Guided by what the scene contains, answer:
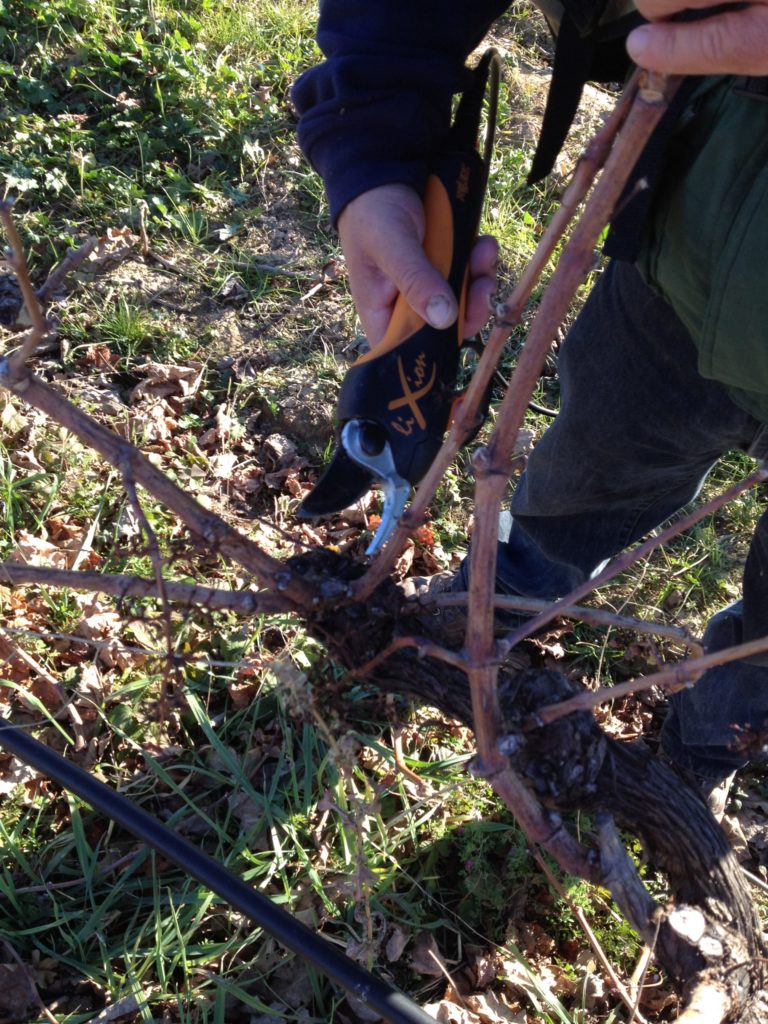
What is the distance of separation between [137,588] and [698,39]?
44.1 inches

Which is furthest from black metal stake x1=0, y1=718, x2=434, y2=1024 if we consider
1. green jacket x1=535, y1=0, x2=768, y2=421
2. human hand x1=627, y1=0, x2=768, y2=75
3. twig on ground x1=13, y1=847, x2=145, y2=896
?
human hand x1=627, y1=0, x2=768, y2=75

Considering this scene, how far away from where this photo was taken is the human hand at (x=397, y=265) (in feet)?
4.96

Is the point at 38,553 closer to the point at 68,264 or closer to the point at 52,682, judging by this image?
the point at 52,682

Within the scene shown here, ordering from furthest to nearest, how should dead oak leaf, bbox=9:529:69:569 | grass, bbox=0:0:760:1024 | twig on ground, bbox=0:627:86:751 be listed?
dead oak leaf, bbox=9:529:69:569, twig on ground, bbox=0:627:86:751, grass, bbox=0:0:760:1024

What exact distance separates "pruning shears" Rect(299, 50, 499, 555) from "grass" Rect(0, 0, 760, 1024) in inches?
14.6

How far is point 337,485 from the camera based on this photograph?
5.10 ft

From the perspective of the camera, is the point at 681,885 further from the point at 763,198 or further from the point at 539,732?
the point at 763,198

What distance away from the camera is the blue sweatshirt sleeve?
1598 millimetres

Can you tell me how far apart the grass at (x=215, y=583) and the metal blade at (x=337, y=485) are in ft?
0.91

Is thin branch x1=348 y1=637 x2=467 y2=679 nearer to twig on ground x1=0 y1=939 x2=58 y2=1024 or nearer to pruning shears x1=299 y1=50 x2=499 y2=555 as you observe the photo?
pruning shears x1=299 y1=50 x2=499 y2=555

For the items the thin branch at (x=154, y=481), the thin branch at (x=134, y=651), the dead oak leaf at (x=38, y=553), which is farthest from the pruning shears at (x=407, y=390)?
the dead oak leaf at (x=38, y=553)

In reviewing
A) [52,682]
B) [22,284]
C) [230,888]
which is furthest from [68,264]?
[52,682]

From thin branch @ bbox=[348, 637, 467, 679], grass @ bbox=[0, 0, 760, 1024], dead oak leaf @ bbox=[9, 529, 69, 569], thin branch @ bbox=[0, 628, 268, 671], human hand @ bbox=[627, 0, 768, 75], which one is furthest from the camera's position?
→ dead oak leaf @ bbox=[9, 529, 69, 569]

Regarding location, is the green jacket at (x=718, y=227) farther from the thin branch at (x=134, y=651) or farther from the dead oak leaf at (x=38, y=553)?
the dead oak leaf at (x=38, y=553)
